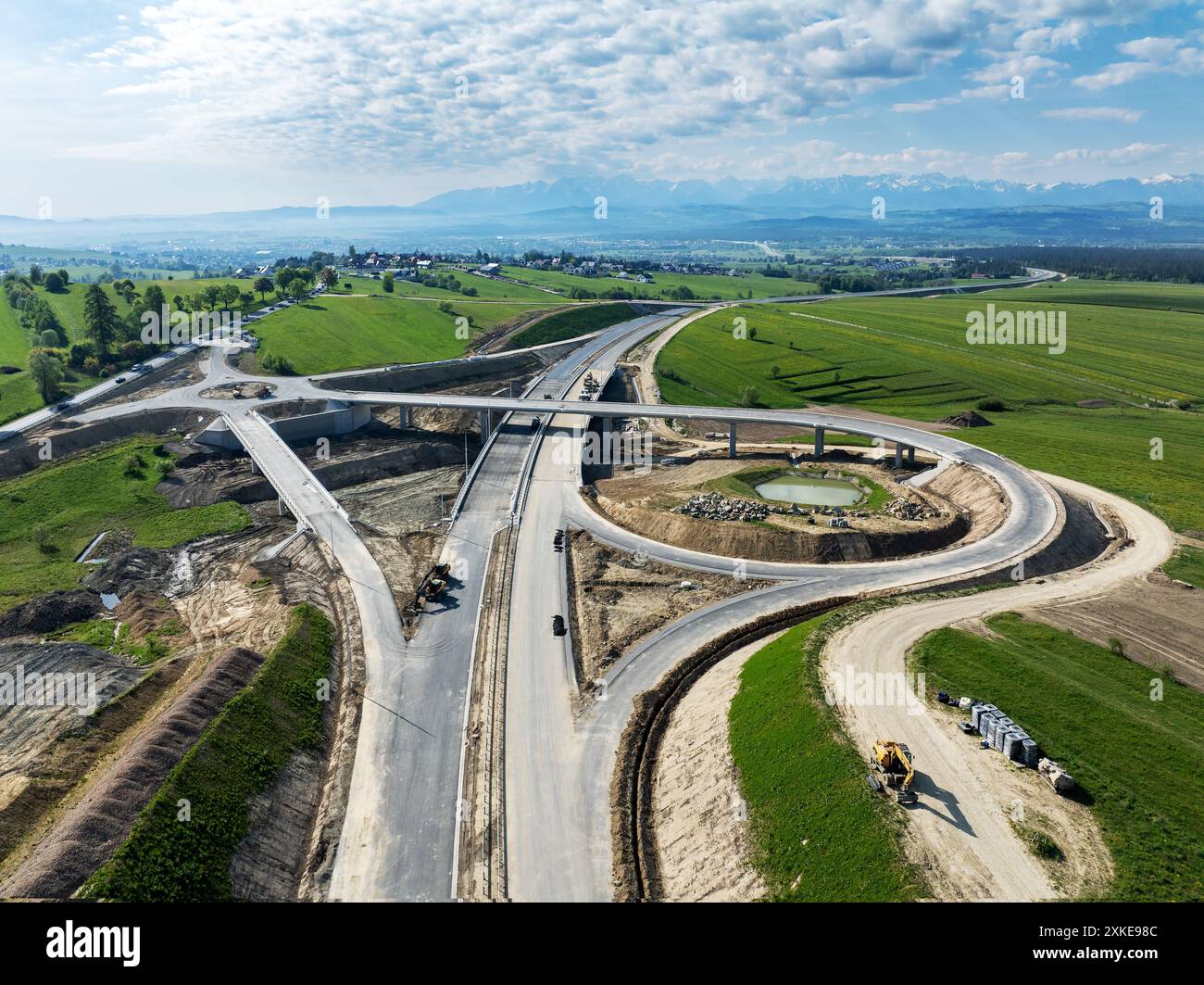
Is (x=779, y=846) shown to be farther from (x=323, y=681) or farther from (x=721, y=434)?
(x=721, y=434)

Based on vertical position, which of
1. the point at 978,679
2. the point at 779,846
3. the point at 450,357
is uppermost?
the point at 450,357

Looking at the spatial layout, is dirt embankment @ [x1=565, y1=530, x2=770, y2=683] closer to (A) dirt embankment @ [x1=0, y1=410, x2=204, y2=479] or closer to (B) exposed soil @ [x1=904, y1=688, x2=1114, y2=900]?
(B) exposed soil @ [x1=904, y1=688, x2=1114, y2=900]

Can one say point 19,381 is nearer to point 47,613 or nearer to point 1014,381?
point 47,613

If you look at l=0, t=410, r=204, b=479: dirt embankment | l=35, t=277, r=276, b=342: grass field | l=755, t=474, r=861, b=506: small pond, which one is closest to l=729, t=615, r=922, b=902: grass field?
l=755, t=474, r=861, b=506: small pond

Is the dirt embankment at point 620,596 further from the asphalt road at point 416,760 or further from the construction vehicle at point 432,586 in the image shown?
the construction vehicle at point 432,586

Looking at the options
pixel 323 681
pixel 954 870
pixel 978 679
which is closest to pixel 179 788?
pixel 323 681

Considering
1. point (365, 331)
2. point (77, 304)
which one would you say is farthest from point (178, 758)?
point (77, 304)
